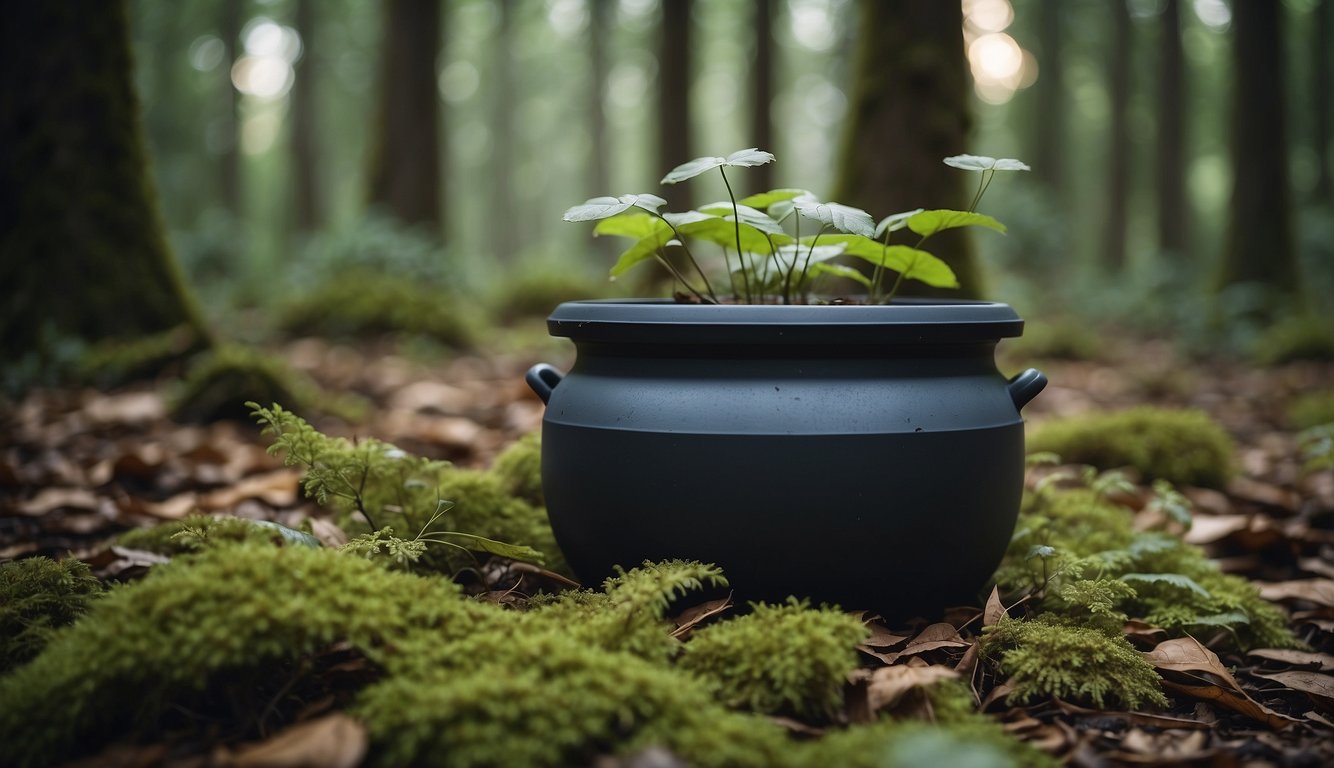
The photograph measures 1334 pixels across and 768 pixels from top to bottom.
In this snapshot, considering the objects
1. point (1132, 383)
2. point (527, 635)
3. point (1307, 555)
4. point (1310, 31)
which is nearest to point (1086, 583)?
point (527, 635)

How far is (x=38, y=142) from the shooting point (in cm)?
486

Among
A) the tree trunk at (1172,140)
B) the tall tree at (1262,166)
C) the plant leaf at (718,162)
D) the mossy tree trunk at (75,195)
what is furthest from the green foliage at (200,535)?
the tree trunk at (1172,140)

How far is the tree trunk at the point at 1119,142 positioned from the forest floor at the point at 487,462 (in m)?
11.9

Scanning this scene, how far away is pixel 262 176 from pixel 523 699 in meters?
36.0

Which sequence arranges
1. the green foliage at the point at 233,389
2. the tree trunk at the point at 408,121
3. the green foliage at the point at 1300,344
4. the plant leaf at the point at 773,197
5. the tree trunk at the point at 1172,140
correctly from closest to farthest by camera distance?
the plant leaf at the point at 773,197 → the green foliage at the point at 233,389 → the green foliage at the point at 1300,344 → the tree trunk at the point at 408,121 → the tree trunk at the point at 1172,140

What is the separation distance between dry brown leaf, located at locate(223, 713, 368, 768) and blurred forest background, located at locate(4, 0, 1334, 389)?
3.46 metres

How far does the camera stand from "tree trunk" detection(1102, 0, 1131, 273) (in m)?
16.8

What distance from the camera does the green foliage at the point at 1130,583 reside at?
77.5 inches

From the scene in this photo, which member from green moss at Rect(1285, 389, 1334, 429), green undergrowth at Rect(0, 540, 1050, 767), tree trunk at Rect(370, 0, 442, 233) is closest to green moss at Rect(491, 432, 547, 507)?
green undergrowth at Rect(0, 540, 1050, 767)

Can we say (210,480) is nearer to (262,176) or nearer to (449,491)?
(449,491)

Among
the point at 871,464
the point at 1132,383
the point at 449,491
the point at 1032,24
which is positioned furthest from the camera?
the point at 1032,24

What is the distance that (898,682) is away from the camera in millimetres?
1574

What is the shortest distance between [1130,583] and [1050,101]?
705 inches

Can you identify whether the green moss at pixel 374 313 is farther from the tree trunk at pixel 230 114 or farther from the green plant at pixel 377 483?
the tree trunk at pixel 230 114
